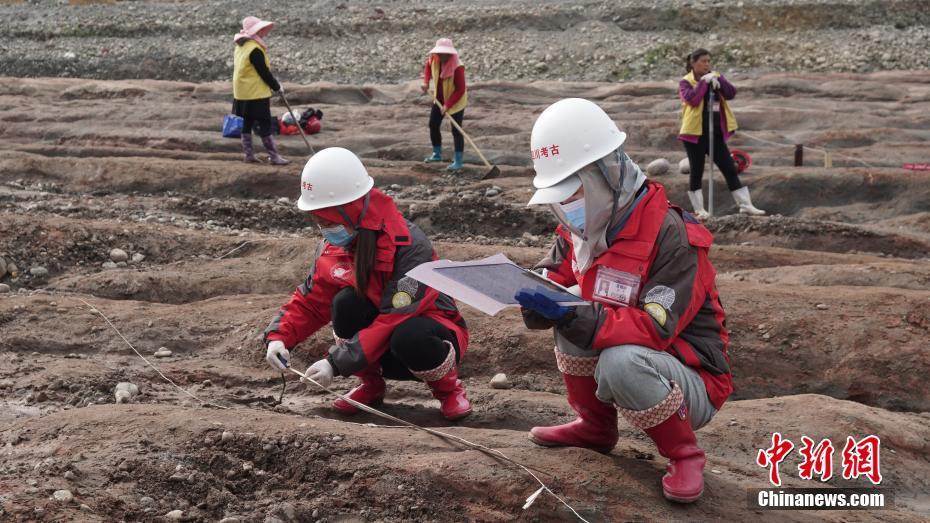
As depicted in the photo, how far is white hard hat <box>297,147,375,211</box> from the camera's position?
4.46 metres

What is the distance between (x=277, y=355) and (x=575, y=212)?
152 cm

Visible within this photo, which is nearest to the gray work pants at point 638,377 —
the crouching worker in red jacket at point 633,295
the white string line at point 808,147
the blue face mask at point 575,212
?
the crouching worker in red jacket at point 633,295

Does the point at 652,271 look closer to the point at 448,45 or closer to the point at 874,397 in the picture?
the point at 874,397

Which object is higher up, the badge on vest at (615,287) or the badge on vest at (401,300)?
the badge on vest at (615,287)

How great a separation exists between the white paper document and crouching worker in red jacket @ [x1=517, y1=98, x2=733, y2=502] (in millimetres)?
88

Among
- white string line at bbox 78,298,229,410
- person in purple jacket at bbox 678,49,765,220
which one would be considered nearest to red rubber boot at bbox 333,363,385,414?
Answer: white string line at bbox 78,298,229,410

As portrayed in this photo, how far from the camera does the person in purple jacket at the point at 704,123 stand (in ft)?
30.4

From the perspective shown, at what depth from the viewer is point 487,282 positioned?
3438mm

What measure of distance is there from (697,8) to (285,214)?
573 inches

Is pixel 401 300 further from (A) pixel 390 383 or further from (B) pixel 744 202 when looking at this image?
(B) pixel 744 202

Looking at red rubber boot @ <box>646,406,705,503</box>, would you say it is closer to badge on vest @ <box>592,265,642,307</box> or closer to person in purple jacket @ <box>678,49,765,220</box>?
badge on vest @ <box>592,265,642,307</box>

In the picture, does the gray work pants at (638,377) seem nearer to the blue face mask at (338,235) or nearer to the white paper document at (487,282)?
the white paper document at (487,282)

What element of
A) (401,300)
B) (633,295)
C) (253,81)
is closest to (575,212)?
(633,295)

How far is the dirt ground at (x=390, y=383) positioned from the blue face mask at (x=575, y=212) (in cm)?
88
